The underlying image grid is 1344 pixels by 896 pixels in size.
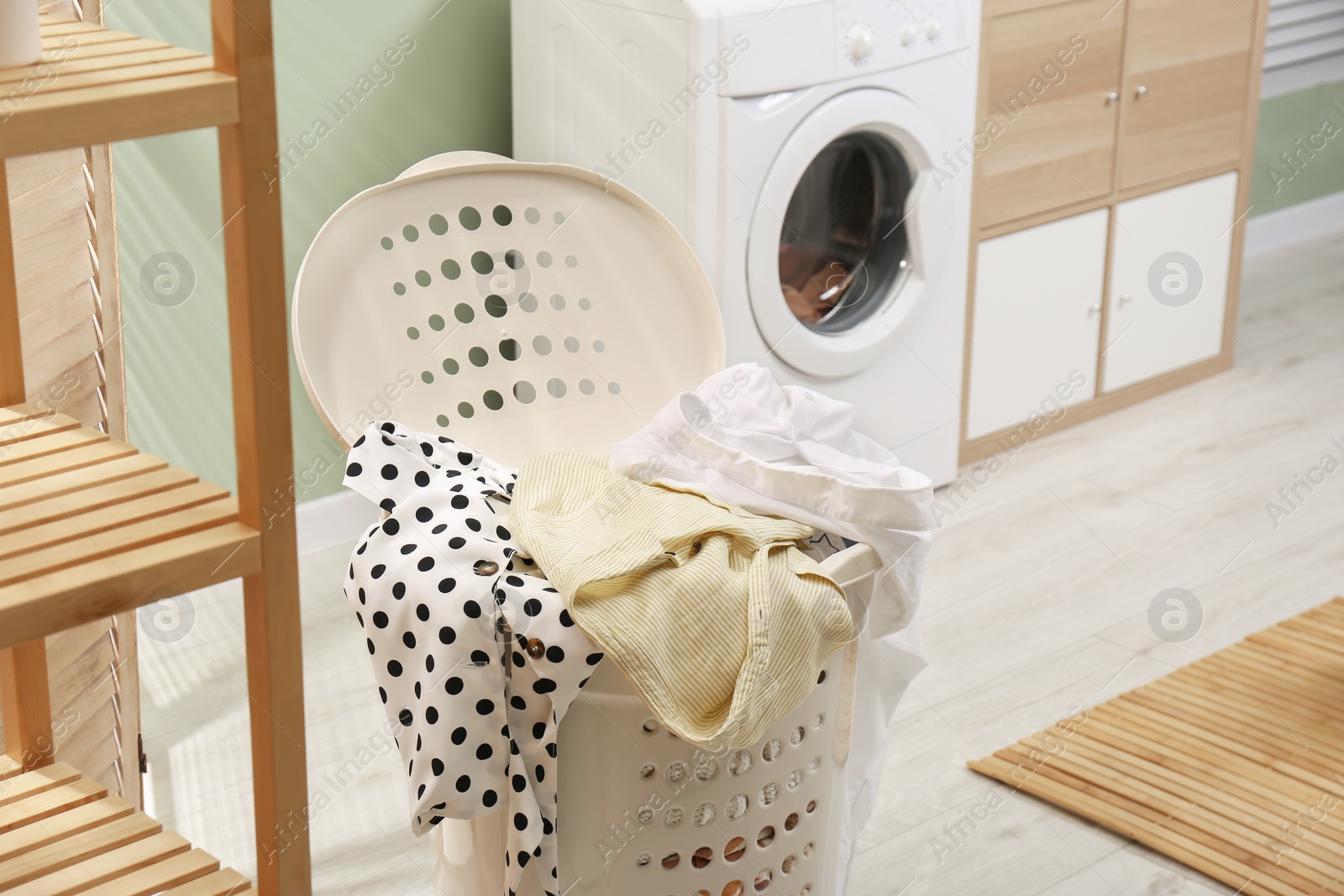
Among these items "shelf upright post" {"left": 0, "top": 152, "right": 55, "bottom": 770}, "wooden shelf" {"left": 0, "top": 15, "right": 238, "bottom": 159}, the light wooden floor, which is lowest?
the light wooden floor

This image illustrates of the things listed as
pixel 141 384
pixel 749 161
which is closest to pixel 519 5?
pixel 749 161

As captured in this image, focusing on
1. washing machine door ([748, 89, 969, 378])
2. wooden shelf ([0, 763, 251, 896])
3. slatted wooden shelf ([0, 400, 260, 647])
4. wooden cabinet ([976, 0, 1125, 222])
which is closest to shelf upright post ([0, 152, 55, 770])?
wooden shelf ([0, 763, 251, 896])

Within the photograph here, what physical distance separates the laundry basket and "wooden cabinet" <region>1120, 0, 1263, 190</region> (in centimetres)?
158

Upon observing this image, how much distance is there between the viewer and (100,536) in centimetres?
81

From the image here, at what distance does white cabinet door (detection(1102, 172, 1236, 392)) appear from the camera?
107 inches

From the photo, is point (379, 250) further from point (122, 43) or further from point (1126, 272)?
point (1126, 272)

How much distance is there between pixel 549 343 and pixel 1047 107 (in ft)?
4.68

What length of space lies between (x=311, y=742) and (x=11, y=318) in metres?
0.82

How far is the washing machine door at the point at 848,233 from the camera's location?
204cm

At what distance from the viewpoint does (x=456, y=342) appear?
1340 millimetres

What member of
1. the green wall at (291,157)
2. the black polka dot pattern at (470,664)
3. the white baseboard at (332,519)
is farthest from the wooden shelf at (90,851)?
the white baseboard at (332,519)

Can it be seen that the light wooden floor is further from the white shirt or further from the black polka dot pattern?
the black polka dot pattern

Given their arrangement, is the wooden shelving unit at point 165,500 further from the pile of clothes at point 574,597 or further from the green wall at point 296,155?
the green wall at point 296,155

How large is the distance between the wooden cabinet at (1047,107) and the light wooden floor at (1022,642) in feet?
1.62
